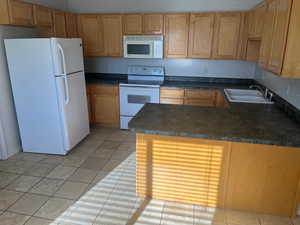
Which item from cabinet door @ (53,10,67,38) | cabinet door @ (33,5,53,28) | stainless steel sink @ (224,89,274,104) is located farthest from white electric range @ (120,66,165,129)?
cabinet door @ (33,5,53,28)

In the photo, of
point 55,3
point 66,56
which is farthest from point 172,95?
point 55,3

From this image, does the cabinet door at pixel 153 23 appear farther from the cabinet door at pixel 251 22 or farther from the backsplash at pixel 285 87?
the backsplash at pixel 285 87

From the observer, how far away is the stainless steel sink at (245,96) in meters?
A: 3.05

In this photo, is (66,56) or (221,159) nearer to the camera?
(221,159)

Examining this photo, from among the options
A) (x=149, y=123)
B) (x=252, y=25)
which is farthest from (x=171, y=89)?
(x=149, y=123)

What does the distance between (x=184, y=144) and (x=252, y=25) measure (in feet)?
8.11

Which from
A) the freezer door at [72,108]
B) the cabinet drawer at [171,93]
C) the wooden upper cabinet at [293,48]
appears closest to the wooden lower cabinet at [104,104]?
the freezer door at [72,108]

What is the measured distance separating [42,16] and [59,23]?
17.4 inches

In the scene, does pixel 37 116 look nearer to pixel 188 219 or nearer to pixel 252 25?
pixel 188 219

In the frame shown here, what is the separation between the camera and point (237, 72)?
430 cm

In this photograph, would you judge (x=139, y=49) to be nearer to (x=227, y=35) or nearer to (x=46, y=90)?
(x=227, y=35)

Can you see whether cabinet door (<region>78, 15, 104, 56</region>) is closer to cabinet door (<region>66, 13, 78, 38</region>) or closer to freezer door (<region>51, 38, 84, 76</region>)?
cabinet door (<region>66, 13, 78, 38</region>)

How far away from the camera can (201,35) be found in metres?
3.90

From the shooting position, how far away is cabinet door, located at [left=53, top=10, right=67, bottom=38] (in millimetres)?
3697
